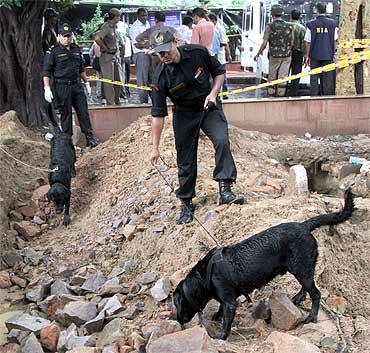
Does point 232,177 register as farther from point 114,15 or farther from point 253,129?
point 114,15

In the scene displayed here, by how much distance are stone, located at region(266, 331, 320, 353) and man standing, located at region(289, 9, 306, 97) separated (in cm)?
961

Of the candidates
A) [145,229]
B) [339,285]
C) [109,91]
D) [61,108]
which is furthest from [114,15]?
[339,285]

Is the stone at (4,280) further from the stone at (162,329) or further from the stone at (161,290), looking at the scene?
the stone at (162,329)

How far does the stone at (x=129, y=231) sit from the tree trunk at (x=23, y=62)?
17.9ft

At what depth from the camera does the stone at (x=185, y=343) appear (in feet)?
13.1

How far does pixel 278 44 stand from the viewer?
41.8 ft

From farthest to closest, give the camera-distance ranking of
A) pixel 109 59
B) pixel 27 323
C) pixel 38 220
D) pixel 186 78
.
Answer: pixel 109 59 < pixel 38 220 < pixel 186 78 < pixel 27 323

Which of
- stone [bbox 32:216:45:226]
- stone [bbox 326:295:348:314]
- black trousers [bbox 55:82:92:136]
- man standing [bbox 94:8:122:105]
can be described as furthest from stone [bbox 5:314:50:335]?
man standing [bbox 94:8:122:105]

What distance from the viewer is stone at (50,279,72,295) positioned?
5988 mm

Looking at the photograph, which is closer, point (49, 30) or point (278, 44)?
point (49, 30)

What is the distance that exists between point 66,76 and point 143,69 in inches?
117

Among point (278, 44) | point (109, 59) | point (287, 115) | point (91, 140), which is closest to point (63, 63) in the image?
point (91, 140)

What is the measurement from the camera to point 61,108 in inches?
401

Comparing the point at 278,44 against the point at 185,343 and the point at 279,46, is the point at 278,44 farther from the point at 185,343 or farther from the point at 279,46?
the point at 185,343
